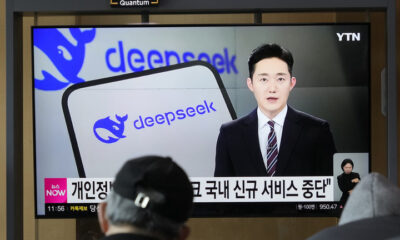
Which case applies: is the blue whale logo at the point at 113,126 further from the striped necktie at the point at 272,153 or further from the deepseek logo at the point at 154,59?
the striped necktie at the point at 272,153

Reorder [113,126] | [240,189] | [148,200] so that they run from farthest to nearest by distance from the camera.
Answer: [113,126]
[240,189]
[148,200]

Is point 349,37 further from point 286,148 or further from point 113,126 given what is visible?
point 113,126

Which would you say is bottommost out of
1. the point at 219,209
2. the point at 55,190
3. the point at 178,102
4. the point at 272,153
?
the point at 219,209

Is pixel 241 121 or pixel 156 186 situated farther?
pixel 241 121

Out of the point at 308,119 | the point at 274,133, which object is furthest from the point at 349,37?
the point at 274,133

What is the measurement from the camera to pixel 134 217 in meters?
1.71

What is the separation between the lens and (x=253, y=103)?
18.9ft

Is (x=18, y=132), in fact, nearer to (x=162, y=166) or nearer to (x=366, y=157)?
(x=366, y=157)

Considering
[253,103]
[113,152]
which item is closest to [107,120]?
[113,152]

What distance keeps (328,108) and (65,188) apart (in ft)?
6.89

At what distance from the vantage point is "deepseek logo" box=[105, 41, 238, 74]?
226 inches

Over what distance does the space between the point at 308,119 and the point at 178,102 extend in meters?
1.00

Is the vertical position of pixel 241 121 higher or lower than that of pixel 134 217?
higher

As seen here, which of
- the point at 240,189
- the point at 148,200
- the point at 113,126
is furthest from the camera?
the point at 113,126
